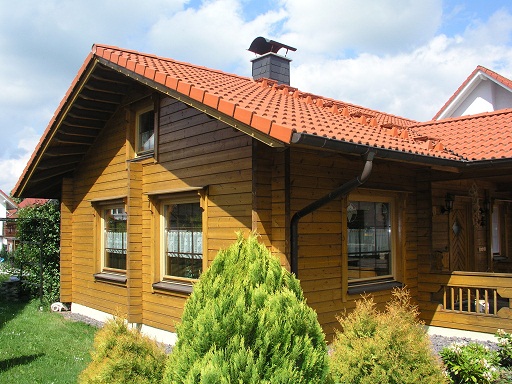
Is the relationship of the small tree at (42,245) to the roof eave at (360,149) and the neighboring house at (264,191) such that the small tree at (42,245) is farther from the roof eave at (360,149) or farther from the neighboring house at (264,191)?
the roof eave at (360,149)

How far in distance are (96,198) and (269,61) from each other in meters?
4.74

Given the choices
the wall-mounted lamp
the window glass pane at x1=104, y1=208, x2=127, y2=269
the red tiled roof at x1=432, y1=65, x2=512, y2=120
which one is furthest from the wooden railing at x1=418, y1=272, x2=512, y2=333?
the red tiled roof at x1=432, y1=65, x2=512, y2=120

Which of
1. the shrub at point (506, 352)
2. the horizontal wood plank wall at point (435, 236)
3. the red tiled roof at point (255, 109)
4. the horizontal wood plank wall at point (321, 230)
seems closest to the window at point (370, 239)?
the horizontal wood plank wall at point (321, 230)

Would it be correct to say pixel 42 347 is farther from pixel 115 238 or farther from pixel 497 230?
pixel 497 230

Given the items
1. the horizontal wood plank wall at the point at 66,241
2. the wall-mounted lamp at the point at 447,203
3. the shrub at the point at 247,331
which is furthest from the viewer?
the horizontal wood plank wall at the point at 66,241

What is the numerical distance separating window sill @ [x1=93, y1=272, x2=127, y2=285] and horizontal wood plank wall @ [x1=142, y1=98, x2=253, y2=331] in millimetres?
1023

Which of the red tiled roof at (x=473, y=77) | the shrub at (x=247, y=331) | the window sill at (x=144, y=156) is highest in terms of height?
the red tiled roof at (x=473, y=77)

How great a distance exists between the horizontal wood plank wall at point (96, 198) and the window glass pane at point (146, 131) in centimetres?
30

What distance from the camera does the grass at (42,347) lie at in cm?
599

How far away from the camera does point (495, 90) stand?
1806 cm

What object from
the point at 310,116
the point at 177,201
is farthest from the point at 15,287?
the point at 310,116

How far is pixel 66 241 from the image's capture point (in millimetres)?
11164

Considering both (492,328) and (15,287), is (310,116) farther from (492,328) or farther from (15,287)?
(15,287)

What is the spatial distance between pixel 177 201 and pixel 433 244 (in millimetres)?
4456
